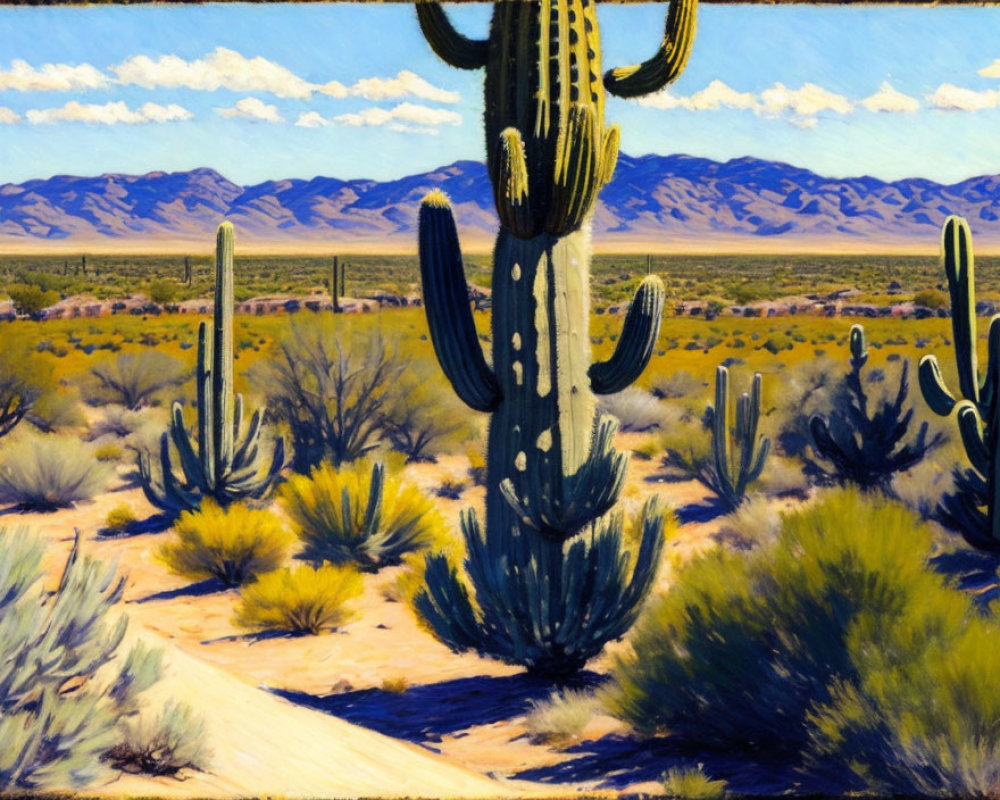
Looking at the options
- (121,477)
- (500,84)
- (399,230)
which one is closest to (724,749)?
(500,84)

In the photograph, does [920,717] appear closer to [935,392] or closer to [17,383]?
[935,392]

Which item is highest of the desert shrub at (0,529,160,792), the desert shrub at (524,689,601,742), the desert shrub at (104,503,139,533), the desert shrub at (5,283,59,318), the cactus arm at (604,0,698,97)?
the cactus arm at (604,0,698,97)

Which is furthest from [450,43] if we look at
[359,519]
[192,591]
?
[192,591]

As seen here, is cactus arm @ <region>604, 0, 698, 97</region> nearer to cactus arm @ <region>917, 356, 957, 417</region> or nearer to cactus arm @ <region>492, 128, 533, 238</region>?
cactus arm @ <region>492, 128, 533, 238</region>

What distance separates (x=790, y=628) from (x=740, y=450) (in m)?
10.9

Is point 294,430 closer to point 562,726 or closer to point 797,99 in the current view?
point 562,726

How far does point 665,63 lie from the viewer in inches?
340

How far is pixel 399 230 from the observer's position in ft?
320

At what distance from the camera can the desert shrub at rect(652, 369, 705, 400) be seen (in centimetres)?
2883

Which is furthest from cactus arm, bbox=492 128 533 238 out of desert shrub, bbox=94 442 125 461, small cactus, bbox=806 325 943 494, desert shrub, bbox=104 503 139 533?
desert shrub, bbox=94 442 125 461

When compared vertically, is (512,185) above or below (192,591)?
above

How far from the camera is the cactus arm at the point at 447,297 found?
26.4ft

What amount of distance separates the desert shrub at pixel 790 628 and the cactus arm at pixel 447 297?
2.12 meters

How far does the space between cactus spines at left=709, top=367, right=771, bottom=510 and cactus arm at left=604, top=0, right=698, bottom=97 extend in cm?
802
